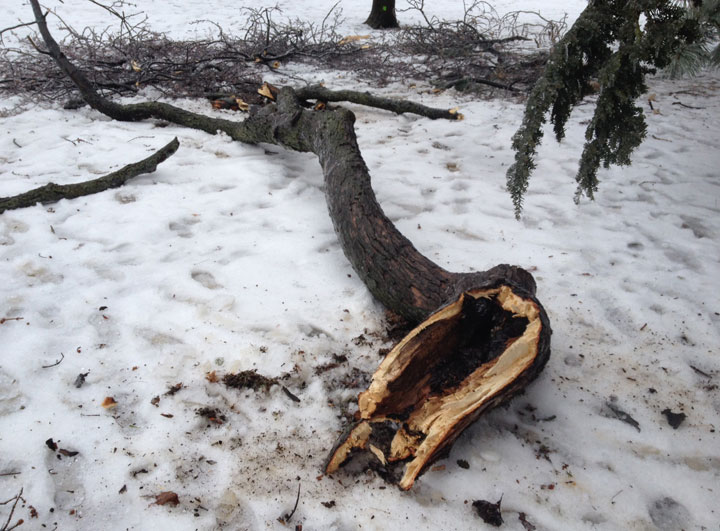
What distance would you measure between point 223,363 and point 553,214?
96.2 inches

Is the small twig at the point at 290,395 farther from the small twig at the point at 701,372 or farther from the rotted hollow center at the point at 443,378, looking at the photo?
the small twig at the point at 701,372

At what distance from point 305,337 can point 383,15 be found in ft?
27.3

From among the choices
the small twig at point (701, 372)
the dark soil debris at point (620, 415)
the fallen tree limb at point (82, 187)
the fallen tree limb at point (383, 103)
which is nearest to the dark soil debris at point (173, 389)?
the dark soil debris at point (620, 415)

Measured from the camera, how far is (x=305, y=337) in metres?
2.30

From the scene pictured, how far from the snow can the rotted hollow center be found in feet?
0.45

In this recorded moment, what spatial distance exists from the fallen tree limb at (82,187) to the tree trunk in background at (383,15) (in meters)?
6.59

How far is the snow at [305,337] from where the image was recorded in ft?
5.40

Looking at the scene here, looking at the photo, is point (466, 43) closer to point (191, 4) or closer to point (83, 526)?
point (191, 4)

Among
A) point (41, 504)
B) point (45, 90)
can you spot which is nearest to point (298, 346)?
point (41, 504)

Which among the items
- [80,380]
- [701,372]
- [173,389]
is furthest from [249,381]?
[701,372]

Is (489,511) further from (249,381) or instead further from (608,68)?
(608,68)

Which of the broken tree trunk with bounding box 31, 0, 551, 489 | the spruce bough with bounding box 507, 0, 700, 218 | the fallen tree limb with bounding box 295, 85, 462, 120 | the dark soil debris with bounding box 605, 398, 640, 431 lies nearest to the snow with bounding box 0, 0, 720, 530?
the dark soil debris with bounding box 605, 398, 640, 431

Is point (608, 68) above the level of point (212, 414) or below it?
above

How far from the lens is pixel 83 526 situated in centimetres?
152
